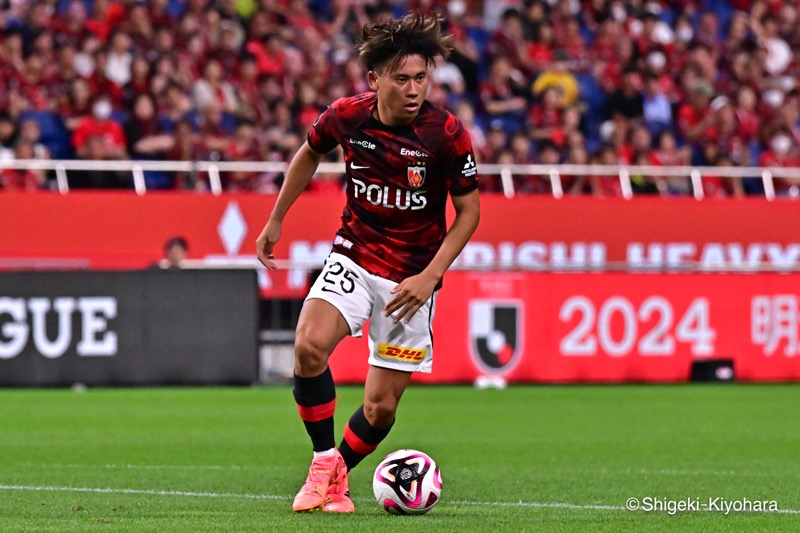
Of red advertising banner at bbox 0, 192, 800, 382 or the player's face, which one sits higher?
the player's face

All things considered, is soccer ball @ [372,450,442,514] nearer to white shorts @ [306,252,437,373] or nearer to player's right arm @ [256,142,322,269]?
white shorts @ [306,252,437,373]

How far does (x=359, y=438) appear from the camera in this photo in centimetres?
761

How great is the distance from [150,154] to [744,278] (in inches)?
299

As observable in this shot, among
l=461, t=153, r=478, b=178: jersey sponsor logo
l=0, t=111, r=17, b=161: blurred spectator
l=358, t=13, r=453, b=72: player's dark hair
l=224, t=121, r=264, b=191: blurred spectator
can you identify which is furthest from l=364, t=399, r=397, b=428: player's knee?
l=224, t=121, r=264, b=191: blurred spectator

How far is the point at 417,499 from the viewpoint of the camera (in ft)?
23.2

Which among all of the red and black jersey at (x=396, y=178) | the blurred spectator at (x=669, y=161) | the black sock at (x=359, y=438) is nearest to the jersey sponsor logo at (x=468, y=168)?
the red and black jersey at (x=396, y=178)

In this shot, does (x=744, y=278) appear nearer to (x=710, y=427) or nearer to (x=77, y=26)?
(x=710, y=427)

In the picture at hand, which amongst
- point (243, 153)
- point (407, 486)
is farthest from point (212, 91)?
point (407, 486)

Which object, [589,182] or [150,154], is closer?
[150,154]

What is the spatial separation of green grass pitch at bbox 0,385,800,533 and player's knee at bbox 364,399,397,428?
416mm

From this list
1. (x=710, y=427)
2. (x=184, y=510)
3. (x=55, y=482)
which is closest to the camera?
(x=184, y=510)

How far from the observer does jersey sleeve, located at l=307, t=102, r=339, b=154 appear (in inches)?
293

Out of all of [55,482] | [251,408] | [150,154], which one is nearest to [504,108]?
[150,154]

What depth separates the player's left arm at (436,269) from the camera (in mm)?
7082
